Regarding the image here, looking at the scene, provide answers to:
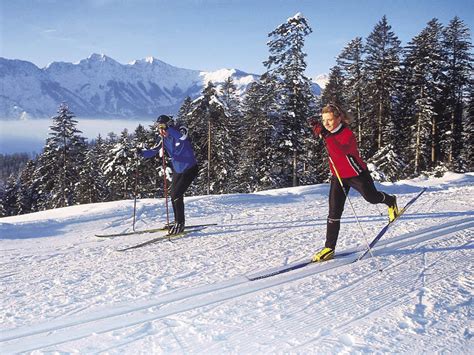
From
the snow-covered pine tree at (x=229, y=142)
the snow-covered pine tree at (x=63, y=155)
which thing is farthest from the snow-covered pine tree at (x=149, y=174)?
the snow-covered pine tree at (x=229, y=142)

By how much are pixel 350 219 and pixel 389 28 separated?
2591 centimetres

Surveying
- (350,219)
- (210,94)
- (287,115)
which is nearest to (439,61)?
(287,115)

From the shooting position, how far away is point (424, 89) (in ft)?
98.6

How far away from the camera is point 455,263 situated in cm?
507

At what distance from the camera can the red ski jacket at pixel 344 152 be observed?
505 cm

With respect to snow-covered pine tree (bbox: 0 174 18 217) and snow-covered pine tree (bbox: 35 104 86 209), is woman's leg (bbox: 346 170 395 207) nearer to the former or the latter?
snow-covered pine tree (bbox: 35 104 86 209)

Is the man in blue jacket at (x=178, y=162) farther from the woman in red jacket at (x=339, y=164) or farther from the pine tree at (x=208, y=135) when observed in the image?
the pine tree at (x=208, y=135)

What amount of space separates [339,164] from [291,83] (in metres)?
21.1

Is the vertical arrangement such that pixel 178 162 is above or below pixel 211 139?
below

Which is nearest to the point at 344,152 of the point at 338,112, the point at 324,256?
the point at 338,112

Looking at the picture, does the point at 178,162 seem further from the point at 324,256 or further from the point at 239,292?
the point at 239,292

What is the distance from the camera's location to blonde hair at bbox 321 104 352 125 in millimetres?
5051

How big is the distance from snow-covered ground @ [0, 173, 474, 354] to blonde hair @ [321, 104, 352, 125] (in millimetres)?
A: 1953

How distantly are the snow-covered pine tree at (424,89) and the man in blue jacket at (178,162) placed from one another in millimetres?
25864
